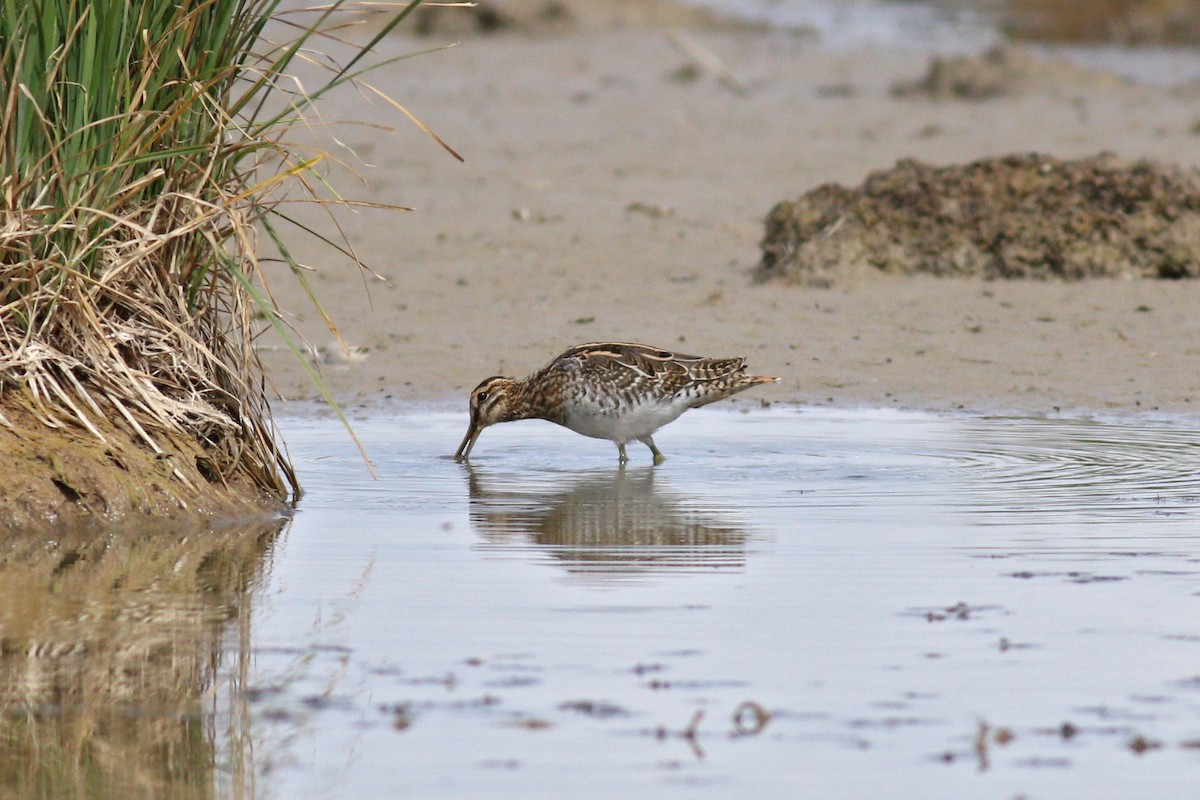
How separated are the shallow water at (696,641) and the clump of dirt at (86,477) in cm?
33

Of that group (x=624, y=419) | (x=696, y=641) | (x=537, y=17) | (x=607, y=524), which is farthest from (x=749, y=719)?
(x=537, y=17)

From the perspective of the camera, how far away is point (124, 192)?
709cm

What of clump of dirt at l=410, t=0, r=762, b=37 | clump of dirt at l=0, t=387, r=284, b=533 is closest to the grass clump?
clump of dirt at l=0, t=387, r=284, b=533

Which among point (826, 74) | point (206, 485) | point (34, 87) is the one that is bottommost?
point (206, 485)

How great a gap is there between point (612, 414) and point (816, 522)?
7.97 ft

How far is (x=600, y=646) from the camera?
555 cm

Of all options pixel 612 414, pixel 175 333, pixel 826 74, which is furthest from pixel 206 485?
pixel 826 74

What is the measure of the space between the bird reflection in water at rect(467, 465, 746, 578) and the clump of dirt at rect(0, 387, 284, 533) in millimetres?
1097

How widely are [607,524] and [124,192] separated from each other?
213 centimetres

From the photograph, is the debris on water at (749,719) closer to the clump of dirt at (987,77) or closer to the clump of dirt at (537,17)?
the clump of dirt at (987,77)

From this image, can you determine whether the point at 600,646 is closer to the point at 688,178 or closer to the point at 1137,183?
the point at 1137,183

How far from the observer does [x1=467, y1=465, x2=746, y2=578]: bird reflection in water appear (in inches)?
268

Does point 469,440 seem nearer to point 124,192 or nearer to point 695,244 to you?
Result: point 124,192

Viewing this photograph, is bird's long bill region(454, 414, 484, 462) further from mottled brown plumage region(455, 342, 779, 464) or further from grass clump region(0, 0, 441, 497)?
grass clump region(0, 0, 441, 497)
